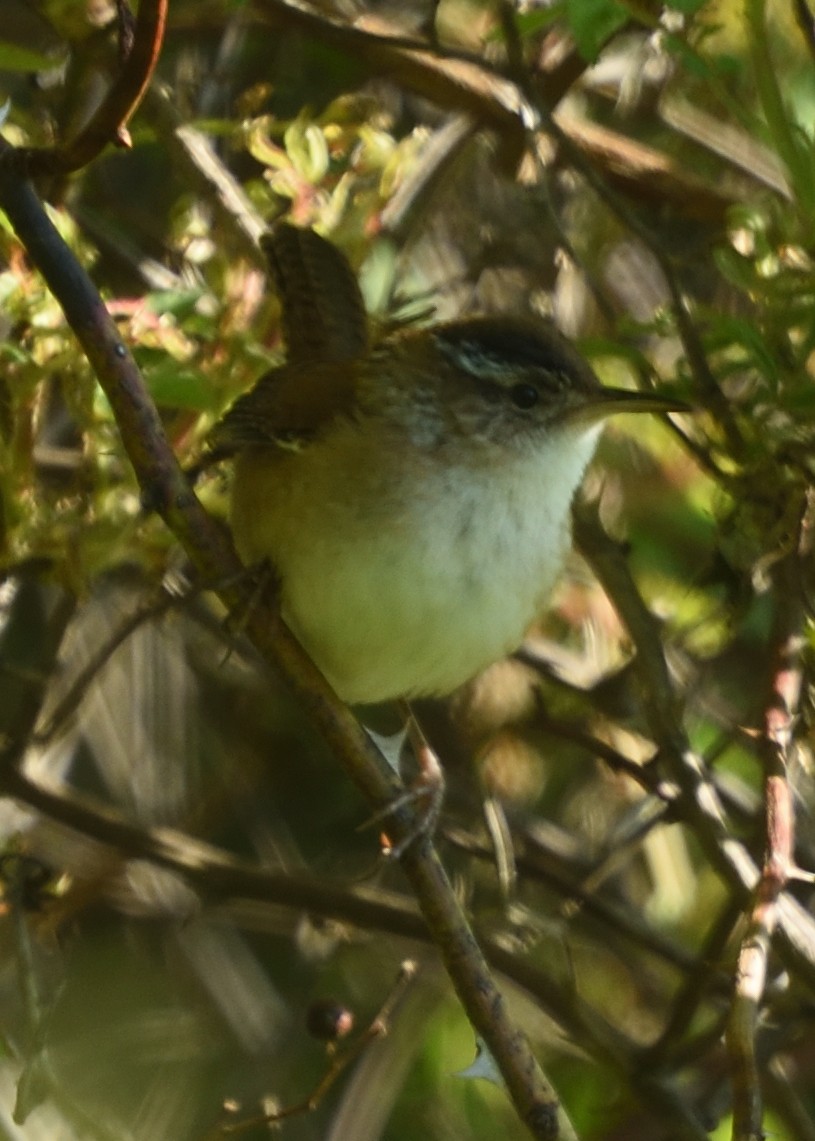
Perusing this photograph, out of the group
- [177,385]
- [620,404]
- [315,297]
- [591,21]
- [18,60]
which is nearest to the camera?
[591,21]

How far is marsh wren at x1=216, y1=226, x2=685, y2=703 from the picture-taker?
2611 millimetres

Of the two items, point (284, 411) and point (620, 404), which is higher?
point (620, 404)

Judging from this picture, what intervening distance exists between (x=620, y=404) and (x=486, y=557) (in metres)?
0.37

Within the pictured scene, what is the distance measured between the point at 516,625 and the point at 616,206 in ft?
2.63

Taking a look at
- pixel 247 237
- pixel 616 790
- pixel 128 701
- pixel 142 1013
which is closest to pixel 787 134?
pixel 247 237

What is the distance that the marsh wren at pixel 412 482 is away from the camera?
261 cm

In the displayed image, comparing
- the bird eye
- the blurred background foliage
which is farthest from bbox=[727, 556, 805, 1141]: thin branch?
the bird eye

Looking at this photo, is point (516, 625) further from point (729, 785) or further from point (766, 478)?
point (729, 785)

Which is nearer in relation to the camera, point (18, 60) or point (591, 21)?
point (591, 21)

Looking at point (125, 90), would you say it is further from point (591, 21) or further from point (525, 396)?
point (525, 396)

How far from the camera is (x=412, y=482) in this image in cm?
266

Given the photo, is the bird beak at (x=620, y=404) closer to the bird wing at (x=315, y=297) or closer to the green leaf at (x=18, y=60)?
the bird wing at (x=315, y=297)

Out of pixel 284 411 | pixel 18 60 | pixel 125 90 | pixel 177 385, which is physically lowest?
pixel 284 411

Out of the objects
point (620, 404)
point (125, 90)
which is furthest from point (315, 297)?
point (125, 90)
